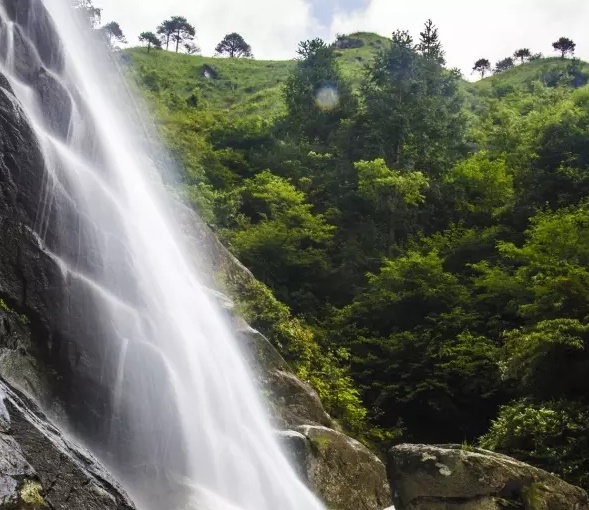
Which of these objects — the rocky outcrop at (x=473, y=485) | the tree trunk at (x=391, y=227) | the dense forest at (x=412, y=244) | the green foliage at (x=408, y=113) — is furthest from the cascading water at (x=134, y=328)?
the green foliage at (x=408, y=113)

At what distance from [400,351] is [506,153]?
14.5 metres

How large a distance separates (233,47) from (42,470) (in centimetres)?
9531

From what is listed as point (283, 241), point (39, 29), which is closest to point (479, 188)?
point (283, 241)

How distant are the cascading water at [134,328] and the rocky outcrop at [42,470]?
8.20 feet

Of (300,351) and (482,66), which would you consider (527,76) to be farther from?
(300,351)

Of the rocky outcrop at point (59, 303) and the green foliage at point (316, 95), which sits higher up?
the green foliage at point (316, 95)

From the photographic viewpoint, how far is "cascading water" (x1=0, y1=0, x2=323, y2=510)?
9.02m

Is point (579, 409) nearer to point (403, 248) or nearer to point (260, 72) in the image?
point (403, 248)

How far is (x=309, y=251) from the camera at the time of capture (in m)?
Result: 24.3

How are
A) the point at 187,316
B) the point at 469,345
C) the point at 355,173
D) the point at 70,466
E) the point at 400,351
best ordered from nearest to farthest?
the point at 70,466
the point at 187,316
the point at 469,345
the point at 400,351
the point at 355,173

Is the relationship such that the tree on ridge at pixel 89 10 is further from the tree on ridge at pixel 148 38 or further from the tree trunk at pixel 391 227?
the tree on ridge at pixel 148 38

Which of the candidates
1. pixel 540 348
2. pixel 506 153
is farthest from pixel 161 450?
pixel 506 153

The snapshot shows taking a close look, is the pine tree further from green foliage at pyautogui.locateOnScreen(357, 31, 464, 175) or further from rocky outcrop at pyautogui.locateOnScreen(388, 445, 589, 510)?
rocky outcrop at pyautogui.locateOnScreen(388, 445, 589, 510)

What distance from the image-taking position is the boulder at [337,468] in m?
12.1
